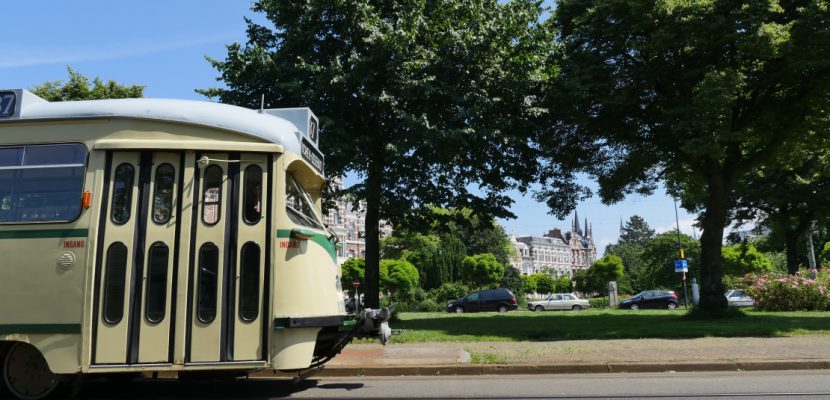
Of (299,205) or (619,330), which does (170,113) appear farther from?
(619,330)

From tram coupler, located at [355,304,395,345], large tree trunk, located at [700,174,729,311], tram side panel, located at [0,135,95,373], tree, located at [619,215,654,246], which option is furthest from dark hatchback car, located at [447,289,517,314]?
tree, located at [619,215,654,246]

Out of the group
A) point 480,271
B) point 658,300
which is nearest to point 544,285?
point 480,271

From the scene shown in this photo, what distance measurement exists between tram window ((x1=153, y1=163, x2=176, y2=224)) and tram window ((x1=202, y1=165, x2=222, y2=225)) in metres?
0.38

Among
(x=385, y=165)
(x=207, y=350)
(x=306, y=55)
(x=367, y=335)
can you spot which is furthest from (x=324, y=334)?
(x=306, y=55)

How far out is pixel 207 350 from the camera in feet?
21.3

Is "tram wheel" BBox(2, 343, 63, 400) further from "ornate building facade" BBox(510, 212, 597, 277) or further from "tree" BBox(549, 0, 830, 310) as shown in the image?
"ornate building facade" BBox(510, 212, 597, 277)

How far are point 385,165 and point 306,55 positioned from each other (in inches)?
162

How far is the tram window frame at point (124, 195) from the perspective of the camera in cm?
672

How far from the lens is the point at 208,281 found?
6629mm

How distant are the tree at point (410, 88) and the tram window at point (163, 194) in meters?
9.22

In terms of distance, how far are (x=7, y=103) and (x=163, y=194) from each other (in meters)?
2.29

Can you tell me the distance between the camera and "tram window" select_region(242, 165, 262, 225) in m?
6.80

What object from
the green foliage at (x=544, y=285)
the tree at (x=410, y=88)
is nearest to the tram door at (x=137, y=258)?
the tree at (x=410, y=88)

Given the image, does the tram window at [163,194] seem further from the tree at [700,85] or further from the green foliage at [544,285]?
the green foliage at [544,285]
